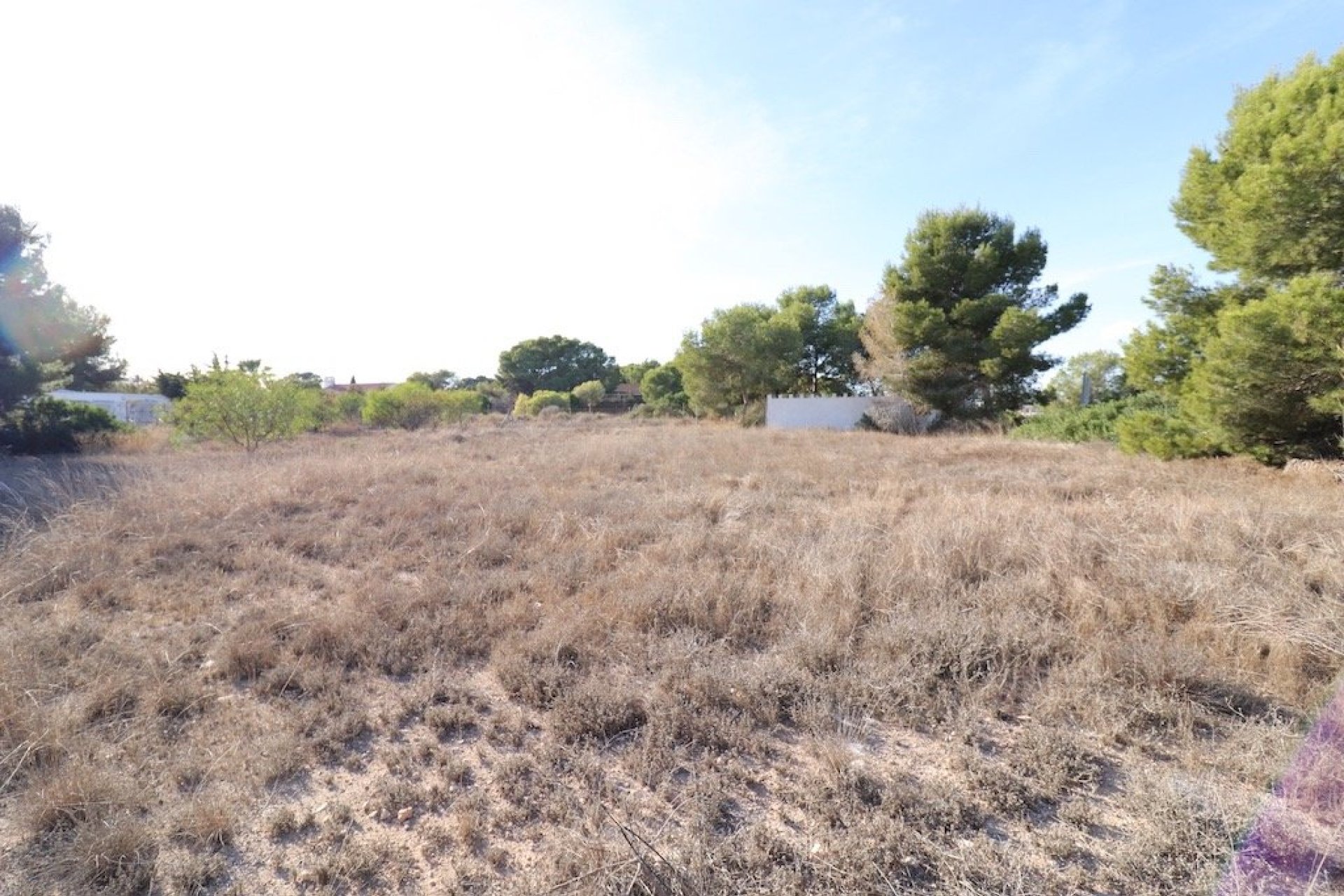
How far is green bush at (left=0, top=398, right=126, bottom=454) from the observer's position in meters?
13.7

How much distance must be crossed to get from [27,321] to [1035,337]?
89.9ft

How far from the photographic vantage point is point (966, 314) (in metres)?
18.9

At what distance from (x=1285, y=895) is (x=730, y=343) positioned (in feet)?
78.6

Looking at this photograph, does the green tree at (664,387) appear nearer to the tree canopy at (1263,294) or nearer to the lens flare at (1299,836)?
the tree canopy at (1263,294)

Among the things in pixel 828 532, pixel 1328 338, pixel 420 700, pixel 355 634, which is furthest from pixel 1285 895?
pixel 1328 338

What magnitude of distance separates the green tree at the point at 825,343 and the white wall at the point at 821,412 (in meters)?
4.42

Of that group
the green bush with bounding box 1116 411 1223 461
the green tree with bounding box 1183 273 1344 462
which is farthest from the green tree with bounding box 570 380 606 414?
the green tree with bounding box 1183 273 1344 462

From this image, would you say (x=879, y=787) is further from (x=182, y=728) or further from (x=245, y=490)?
(x=245, y=490)

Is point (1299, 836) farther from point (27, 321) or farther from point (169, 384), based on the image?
point (169, 384)

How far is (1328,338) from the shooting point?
6.14 metres

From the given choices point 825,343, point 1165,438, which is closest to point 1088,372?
point 825,343

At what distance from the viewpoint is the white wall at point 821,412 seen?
22203 mm

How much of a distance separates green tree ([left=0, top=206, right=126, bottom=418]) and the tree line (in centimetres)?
4

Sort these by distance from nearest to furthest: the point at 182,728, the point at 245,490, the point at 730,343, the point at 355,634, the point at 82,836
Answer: the point at 82,836
the point at 182,728
the point at 355,634
the point at 245,490
the point at 730,343
